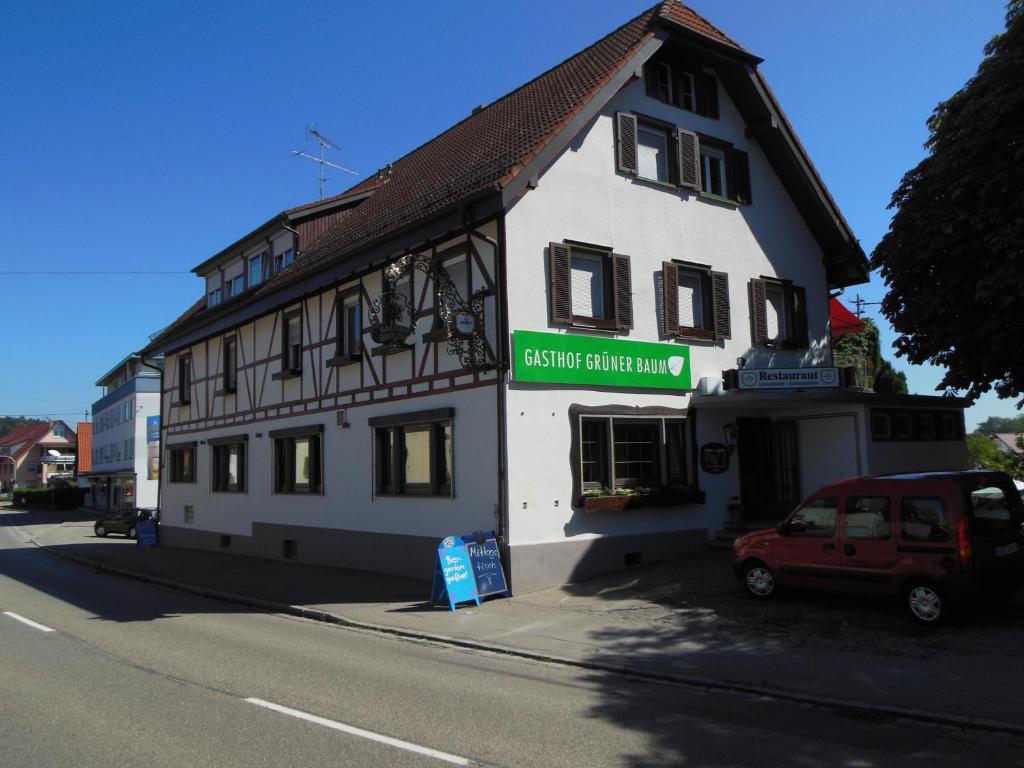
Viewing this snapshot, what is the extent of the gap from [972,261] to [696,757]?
1055 centimetres

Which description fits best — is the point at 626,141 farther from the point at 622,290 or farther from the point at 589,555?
the point at 589,555

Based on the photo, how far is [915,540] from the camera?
9.19m

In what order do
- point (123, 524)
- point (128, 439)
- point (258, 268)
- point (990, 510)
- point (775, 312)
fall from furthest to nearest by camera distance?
point (128, 439)
point (123, 524)
point (258, 268)
point (775, 312)
point (990, 510)

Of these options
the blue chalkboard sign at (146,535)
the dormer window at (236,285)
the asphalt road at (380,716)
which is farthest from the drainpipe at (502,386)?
the blue chalkboard sign at (146,535)

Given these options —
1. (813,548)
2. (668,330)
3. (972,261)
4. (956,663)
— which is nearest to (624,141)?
(668,330)

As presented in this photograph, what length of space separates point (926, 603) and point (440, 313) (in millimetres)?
8698

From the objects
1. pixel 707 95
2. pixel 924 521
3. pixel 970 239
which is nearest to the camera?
pixel 924 521

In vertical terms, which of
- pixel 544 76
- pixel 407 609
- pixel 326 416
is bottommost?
pixel 407 609

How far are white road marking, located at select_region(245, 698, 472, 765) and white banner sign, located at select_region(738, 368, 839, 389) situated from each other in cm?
1093

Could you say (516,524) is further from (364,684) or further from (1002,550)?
(1002,550)

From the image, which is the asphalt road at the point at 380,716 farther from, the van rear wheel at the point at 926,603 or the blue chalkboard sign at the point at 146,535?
the blue chalkboard sign at the point at 146,535

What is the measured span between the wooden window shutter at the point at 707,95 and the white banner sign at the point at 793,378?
18.9 feet

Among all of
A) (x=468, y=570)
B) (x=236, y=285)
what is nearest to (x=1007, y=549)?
(x=468, y=570)

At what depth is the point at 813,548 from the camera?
33.5 ft
